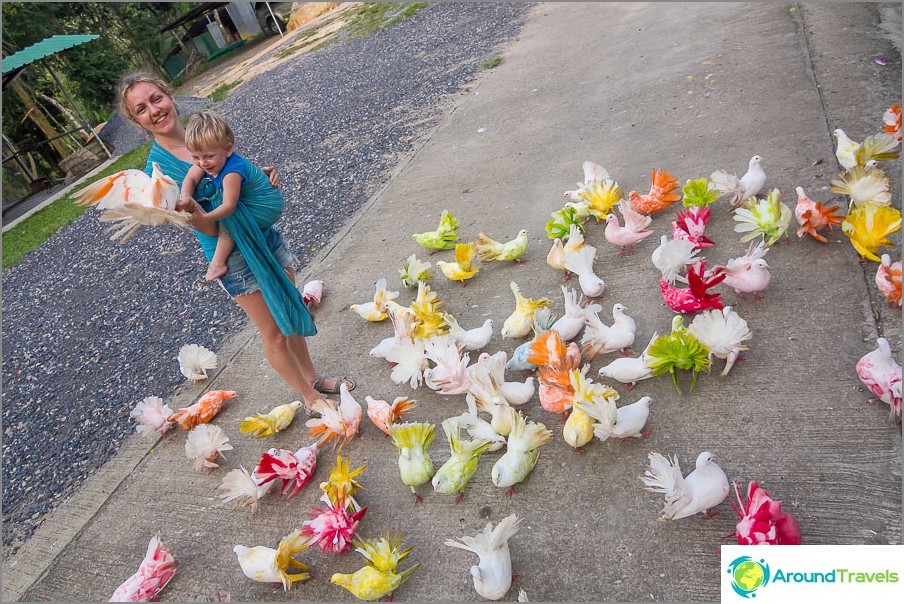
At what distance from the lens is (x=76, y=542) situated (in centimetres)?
262

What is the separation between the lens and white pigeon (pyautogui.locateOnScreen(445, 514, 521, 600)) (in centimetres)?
179

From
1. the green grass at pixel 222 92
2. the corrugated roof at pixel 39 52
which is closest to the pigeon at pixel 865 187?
the green grass at pixel 222 92

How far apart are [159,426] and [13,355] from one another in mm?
2922

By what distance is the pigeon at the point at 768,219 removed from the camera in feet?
9.00

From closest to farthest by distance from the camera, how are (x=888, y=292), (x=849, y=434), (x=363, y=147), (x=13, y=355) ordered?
(x=849, y=434), (x=888, y=292), (x=13, y=355), (x=363, y=147)

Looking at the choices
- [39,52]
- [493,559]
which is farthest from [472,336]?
[39,52]

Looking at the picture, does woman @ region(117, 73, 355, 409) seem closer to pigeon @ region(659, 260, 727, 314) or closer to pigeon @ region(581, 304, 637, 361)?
pigeon @ region(581, 304, 637, 361)

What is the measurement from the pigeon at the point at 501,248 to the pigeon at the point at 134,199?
5.85ft

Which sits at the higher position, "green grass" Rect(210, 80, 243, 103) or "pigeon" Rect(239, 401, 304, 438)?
"green grass" Rect(210, 80, 243, 103)

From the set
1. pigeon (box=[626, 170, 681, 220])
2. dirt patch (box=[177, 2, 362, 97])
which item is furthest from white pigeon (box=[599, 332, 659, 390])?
dirt patch (box=[177, 2, 362, 97])

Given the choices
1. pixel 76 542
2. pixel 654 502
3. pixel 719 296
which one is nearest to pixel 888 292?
pixel 719 296

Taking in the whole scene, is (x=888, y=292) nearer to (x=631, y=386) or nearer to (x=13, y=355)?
(x=631, y=386)

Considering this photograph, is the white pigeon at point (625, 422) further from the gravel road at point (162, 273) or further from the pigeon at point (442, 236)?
the gravel road at point (162, 273)

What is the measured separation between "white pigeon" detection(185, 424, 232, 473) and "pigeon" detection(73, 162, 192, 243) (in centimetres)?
109
